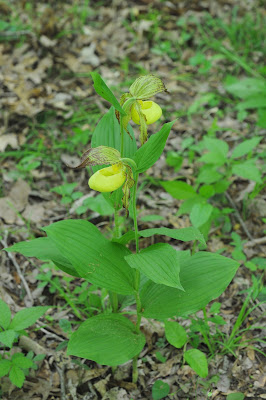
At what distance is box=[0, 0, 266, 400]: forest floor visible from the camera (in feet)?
6.44

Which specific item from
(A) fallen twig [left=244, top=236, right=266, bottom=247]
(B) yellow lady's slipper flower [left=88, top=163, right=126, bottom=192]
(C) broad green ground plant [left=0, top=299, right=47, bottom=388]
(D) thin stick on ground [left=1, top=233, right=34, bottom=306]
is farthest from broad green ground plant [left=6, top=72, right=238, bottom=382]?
(A) fallen twig [left=244, top=236, right=266, bottom=247]

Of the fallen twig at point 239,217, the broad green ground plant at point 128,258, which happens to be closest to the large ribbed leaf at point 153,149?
the broad green ground plant at point 128,258

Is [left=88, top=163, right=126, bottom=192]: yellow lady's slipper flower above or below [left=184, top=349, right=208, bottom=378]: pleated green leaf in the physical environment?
above

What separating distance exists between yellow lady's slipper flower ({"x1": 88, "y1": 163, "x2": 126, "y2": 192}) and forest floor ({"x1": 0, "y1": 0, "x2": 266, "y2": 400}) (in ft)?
1.77

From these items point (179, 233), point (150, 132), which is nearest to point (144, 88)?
point (179, 233)

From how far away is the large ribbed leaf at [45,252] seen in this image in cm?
173

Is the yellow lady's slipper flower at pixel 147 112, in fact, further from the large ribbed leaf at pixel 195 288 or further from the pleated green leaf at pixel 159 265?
the large ribbed leaf at pixel 195 288

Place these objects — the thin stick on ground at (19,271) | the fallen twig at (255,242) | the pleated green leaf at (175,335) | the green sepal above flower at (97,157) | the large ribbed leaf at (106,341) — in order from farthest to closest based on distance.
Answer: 1. the fallen twig at (255,242)
2. the thin stick on ground at (19,271)
3. the pleated green leaf at (175,335)
4. the large ribbed leaf at (106,341)
5. the green sepal above flower at (97,157)

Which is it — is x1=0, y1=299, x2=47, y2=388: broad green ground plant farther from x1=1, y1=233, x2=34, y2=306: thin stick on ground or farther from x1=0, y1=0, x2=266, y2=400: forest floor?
x1=1, y1=233, x2=34, y2=306: thin stick on ground

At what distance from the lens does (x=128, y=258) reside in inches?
59.8

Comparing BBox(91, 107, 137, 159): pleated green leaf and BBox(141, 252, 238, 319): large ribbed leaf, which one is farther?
BBox(91, 107, 137, 159): pleated green leaf

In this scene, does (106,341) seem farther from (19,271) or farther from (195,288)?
(19,271)

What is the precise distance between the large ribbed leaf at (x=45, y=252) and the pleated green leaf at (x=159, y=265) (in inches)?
13.7

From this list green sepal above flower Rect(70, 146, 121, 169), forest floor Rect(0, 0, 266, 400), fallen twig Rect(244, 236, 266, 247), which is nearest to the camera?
green sepal above flower Rect(70, 146, 121, 169)
